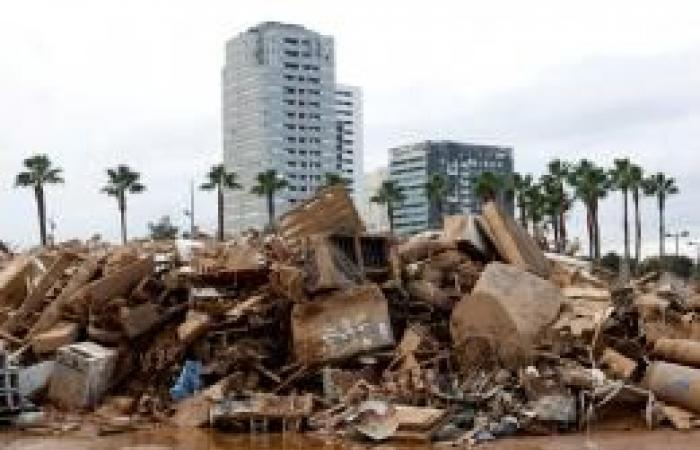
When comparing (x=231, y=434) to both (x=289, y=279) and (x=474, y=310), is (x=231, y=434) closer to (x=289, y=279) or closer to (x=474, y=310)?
(x=289, y=279)

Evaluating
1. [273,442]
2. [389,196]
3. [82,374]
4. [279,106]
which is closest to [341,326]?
[273,442]

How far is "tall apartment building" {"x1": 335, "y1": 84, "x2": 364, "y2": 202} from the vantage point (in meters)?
102

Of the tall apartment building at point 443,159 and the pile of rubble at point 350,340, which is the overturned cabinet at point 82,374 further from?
the tall apartment building at point 443,159

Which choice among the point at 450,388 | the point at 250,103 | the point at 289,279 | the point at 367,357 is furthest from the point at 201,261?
the point at 250,103

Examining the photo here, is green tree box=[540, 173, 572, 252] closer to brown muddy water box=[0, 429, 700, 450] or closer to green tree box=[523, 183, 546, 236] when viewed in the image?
green tree box=[523, 183, 546, 236]

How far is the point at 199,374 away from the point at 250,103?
79.6 metres

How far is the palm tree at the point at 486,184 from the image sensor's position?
68.1 metres

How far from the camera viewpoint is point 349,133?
10719cm

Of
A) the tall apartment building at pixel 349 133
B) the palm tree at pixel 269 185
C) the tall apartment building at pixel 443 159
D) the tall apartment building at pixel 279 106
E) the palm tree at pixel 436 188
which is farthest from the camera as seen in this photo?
the tall apartment building at pixel 443 159

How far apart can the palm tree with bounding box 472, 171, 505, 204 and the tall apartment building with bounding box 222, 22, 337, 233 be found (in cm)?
2221

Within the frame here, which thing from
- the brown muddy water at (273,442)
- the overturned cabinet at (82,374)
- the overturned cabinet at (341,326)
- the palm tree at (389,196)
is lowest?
the brown muddy water at (273,442)

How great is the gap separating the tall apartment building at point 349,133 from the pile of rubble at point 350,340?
79.7 meters

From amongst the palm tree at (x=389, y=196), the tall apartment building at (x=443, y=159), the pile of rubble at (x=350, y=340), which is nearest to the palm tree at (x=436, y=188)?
the palm tree at (x=389, y=196)

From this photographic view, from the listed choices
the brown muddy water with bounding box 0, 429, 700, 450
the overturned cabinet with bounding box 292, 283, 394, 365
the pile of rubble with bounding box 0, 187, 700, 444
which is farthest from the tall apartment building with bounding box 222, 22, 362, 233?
the brown muddy water with bounding box 0, 429, 700, 450
